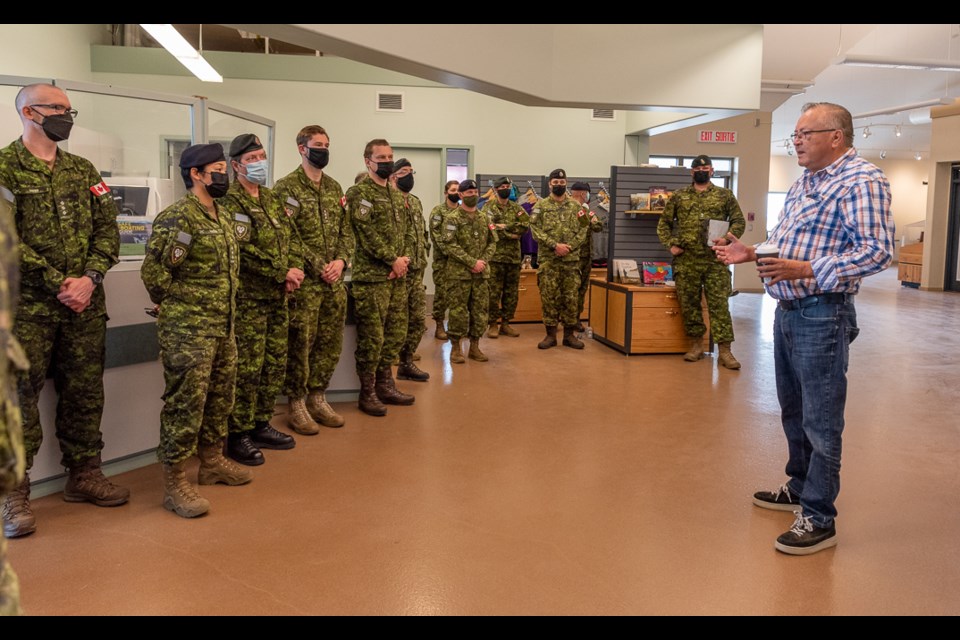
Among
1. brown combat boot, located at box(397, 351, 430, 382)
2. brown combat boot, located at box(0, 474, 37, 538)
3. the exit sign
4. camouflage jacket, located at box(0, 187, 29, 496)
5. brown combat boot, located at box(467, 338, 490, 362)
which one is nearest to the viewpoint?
camouflage jacket, located at box(0, 187, 29, 496)

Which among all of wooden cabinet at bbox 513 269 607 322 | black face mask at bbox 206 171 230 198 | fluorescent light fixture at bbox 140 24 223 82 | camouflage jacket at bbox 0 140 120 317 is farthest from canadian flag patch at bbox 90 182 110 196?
wooden cabinet at bbox 513 269 607 322

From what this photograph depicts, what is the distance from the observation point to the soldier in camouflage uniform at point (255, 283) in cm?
375

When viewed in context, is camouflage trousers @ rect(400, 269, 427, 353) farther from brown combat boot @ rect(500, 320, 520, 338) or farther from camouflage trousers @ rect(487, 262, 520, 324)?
brown combat boot @ rect(500, 320, 520, 338)

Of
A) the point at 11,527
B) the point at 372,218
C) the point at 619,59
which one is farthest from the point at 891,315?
the point at 11,527

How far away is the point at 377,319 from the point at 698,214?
3.17m

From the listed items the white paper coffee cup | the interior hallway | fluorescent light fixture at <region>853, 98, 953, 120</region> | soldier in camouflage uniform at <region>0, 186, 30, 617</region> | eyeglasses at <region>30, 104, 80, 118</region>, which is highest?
fluorescent light fixture at <region>853, 98, 953, 120</region>

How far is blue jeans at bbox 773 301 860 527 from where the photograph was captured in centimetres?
285

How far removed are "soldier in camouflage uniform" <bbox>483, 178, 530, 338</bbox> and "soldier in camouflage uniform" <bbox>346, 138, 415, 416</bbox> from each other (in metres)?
3.08

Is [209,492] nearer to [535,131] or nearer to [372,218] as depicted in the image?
[372,218]

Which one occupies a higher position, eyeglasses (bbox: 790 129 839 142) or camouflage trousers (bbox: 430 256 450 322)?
eyeglasses (bbox: 790 129 839 142)

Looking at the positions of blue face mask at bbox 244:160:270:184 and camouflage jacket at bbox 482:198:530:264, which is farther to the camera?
camouflage jacket at bbox 482:198:530:264

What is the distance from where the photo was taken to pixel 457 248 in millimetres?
6559

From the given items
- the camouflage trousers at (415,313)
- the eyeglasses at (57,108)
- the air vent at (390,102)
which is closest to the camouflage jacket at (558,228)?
the camouflage trousers at (415,313)

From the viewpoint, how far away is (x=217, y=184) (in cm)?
331
